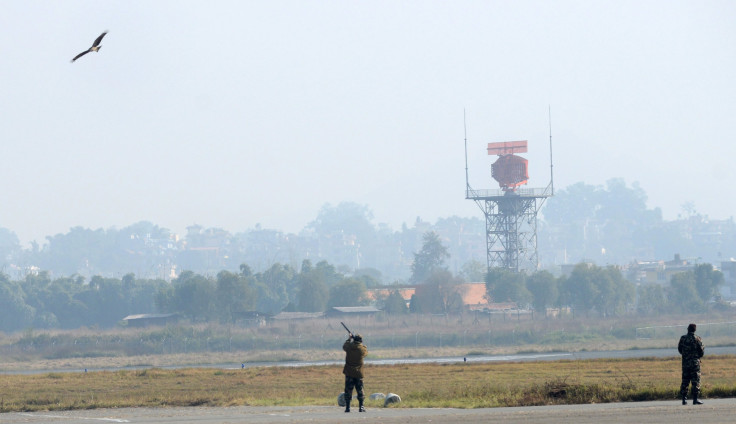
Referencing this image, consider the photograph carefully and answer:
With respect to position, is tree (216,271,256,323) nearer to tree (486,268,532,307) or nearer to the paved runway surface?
tree (486,268,532,307)

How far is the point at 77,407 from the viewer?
40.0 metres

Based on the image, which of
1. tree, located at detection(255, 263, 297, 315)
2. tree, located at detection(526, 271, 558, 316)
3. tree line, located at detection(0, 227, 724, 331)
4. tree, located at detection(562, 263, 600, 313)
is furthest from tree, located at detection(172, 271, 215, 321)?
tree, located at detection(562, 263, 600, 313)

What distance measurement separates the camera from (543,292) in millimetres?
146500

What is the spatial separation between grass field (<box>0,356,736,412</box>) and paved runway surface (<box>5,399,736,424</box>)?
1.82m

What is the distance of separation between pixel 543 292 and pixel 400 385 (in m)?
101

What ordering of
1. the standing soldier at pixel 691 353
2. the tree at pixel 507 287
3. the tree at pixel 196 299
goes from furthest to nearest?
the tree at pixel 507 287
the tree at pixel 196 299
the standing soldier at pixel 691 353

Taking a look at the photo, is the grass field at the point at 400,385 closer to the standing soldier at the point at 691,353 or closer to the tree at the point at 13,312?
the standing soldier at the point at 691,353

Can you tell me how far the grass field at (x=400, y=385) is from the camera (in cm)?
3438

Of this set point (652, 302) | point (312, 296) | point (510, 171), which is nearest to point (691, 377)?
point (652, 302)

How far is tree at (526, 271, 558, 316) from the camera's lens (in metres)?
146

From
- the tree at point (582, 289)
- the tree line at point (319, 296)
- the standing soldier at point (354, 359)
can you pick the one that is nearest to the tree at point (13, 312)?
the tree line at point (319, 296)

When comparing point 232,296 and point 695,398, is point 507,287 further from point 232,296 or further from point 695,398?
point 695,398

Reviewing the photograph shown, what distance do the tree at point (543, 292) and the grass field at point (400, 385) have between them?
81.3 meters

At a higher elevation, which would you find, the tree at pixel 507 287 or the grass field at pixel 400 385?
the tree at pixel 507 287
